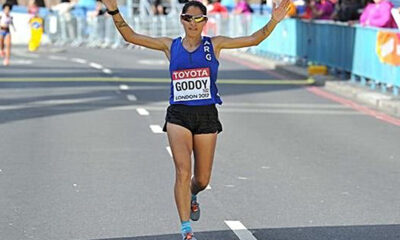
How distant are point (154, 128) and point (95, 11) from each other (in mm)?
33895

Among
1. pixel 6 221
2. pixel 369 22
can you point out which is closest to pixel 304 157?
pixel 6 221

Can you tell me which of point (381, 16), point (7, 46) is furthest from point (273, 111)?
point (7, 46)

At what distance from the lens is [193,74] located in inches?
363

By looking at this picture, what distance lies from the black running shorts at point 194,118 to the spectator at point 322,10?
24063 millimetres

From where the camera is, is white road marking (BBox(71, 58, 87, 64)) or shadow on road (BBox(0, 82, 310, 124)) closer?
shadow on road (BBox(0, 82, 310, 124))

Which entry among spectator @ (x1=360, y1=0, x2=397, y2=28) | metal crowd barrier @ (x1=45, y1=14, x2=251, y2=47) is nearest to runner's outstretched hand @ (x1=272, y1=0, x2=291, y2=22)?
spectator @ (x1=360, y1=0, x2=397, y2=28)

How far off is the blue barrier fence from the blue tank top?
13582mm

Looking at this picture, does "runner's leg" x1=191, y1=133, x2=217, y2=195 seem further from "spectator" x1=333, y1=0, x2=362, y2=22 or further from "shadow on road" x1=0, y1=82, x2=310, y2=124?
"spectator" x1=333, y1=0, x2=362, y2=22

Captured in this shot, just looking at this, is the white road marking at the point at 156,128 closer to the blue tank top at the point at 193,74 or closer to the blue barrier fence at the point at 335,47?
the blue barrier fence at the point at 335,47

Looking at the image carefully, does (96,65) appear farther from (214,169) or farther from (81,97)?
(214,169)

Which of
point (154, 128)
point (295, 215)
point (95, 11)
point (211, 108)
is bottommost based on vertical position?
point (95, 11)

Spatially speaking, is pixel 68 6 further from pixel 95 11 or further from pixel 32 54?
pixel 32 54

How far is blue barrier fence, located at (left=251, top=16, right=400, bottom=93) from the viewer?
79.4 ft

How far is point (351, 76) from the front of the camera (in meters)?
26.7
